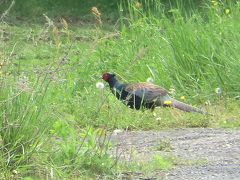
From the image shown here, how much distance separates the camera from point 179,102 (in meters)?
9.14

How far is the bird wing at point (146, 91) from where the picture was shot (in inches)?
354

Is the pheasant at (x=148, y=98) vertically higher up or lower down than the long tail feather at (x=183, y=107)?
higher up

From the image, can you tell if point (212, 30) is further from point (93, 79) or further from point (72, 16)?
point (72, 16)

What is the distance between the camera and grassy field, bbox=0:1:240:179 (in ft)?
20.2

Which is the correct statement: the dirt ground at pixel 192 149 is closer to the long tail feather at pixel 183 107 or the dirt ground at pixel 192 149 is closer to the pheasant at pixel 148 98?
the long tail feather at pixel 183 107

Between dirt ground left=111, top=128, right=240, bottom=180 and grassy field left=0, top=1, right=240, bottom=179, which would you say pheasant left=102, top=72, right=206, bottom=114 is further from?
dirt ground left=111, top=128, right=240, bottom=180

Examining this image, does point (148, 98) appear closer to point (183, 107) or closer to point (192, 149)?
point (183, 107)

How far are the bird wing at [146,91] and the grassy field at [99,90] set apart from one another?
0.17m

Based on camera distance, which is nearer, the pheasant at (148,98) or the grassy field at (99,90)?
the grassy field at (99,90)

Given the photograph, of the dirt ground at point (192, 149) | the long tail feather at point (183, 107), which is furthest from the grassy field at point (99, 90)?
the dirt ground at point (192, 149)

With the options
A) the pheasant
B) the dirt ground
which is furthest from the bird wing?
the dirt ground

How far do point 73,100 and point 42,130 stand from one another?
341cm

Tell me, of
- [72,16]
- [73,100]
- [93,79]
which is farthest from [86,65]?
[72,16]

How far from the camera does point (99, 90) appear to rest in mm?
9320
